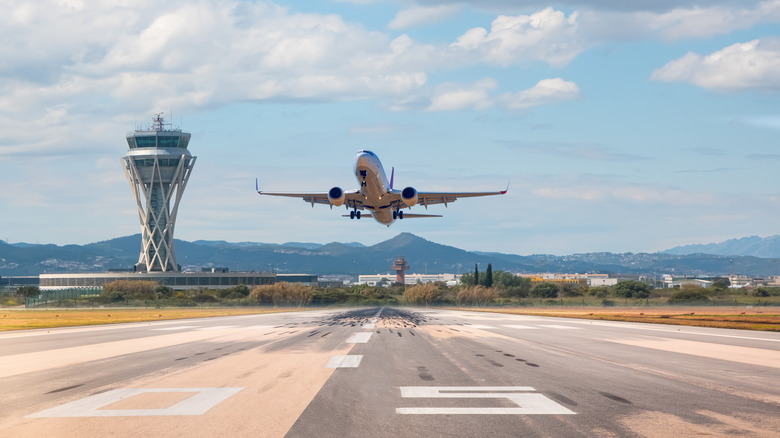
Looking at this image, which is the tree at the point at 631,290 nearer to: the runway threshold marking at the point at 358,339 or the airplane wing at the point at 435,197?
the airplane wing at the point at 435,197

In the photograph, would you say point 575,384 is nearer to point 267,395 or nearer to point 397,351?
point 267,395

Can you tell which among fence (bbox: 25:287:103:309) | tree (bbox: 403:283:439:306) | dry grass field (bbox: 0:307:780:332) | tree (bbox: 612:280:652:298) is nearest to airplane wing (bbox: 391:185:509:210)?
dry grass field (bbox: 0:307:780:332)

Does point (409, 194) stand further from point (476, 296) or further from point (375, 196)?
point (476, 296)

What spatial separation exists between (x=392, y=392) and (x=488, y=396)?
2.09m

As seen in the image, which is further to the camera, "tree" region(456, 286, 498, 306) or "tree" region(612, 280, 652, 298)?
"tree" region(456, 286, 498, 306)

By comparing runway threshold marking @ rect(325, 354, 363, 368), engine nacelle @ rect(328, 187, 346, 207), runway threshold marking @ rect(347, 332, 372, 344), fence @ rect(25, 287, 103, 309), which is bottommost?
fence @ rect(25, 287, 103, 309)

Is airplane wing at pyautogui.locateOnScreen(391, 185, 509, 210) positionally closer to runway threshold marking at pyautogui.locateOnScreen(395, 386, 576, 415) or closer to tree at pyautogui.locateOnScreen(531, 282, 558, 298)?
runway threshold marking at pyautogui.locateOnScreen(395, 386, 576, 415)

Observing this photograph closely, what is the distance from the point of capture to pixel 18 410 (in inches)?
525

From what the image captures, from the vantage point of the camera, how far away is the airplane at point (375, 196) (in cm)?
5056

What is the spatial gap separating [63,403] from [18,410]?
2.93ft

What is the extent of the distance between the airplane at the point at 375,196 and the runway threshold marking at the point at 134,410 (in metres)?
34.2

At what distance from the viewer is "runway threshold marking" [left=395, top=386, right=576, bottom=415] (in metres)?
12.6

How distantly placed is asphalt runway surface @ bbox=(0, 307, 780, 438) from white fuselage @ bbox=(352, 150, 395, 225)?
2341cm

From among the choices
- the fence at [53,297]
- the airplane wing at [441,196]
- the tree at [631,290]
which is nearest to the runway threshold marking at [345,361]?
the airplane wing at [441,196]
